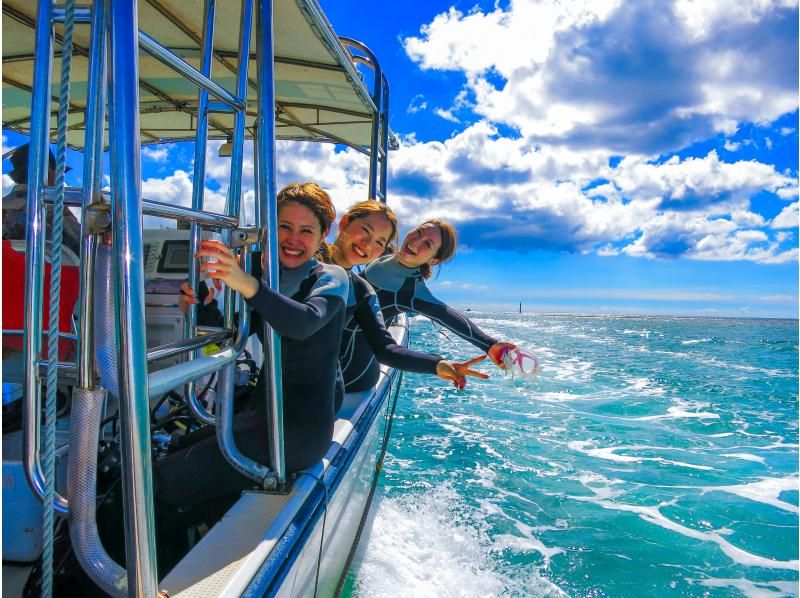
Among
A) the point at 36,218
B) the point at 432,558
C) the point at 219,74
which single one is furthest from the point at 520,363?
the point at 219,74

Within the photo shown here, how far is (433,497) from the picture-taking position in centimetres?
397

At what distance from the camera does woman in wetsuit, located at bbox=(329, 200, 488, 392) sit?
222cm

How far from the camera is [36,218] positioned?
2.98 ft

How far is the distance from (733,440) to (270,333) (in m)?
7.00

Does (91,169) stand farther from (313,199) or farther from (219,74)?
(219,74)

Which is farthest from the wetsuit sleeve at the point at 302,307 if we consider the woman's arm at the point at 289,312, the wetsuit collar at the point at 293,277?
the wetsuit collar at the point at 293,277

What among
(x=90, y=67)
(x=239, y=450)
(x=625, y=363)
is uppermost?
(x=90, y=67)

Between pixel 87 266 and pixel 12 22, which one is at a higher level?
pixel 12 22

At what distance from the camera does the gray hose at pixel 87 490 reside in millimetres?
874

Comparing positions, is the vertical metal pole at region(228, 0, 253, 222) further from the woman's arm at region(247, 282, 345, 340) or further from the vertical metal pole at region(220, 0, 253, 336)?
the woman's arm at region(247, 282, 345, 340)

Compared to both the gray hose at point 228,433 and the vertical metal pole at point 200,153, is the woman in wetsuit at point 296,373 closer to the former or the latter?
the gray hose at point 228,433

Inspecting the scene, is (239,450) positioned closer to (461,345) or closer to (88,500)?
(88,500)

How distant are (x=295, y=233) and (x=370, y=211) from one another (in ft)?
3.27

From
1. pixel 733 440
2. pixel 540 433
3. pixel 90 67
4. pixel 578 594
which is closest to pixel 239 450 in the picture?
pixel 90 67
